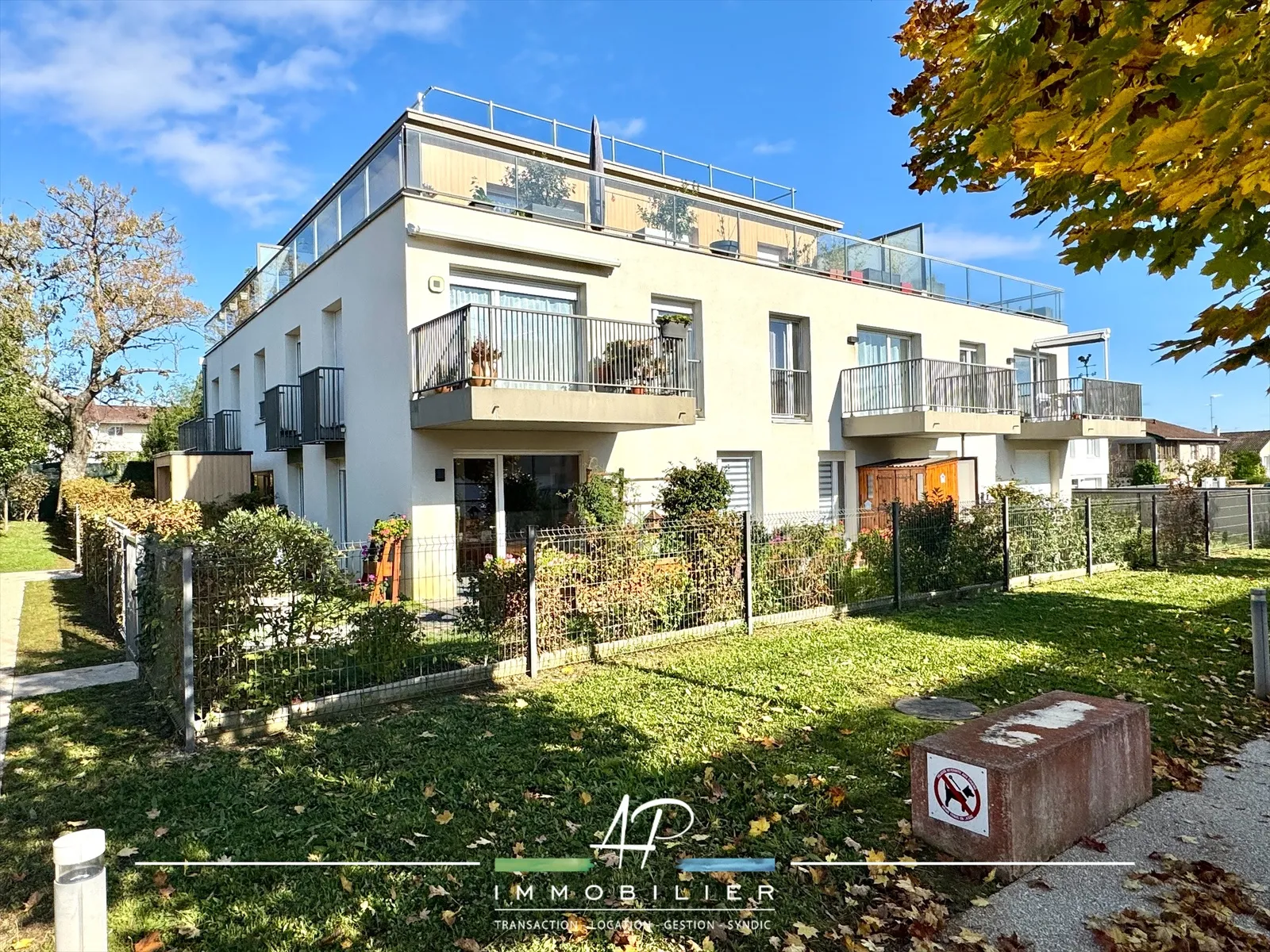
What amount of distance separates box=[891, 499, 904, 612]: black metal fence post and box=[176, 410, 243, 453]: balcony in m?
17.7

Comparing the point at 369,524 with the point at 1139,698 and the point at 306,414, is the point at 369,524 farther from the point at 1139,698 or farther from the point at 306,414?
the point at 1139,698

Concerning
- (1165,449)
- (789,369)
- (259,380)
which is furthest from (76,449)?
(1165,449)

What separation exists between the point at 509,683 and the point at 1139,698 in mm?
5698

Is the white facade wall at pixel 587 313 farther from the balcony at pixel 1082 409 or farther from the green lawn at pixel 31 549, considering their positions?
the green lawn at pixel 31 549

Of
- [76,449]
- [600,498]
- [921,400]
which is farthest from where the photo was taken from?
[76,449]

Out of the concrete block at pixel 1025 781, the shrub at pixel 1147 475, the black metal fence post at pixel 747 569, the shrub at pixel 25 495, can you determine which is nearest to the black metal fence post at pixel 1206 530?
the black metal fence post at pixel 747 569

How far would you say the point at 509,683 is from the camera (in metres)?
7.12

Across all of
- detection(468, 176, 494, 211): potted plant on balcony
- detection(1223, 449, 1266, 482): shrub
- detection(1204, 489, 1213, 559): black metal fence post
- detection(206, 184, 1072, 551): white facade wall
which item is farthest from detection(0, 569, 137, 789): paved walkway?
detection(1223, 449, 1266, 482): shrub

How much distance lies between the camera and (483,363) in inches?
406

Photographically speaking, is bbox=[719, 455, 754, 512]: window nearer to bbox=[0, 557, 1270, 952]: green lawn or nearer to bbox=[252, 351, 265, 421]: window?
bbox=[0, 557, 1270, 952]: green lawn

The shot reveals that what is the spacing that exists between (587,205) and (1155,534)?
43.4 feet

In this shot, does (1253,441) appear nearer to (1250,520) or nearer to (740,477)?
(1250,520)

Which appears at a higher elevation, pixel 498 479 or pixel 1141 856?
pixel 498 479

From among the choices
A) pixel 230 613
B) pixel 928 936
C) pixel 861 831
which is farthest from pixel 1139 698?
pixel 230 613
